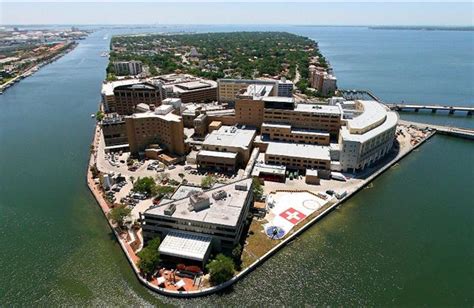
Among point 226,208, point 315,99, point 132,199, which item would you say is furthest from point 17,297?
point 315,99

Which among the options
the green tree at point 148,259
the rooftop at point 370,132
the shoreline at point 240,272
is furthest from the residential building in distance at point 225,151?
the green tree at point 148,259

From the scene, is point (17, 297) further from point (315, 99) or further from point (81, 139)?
point (315, 99)

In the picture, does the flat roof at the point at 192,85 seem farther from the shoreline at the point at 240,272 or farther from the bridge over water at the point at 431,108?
the bridge over water at the point at 431,108

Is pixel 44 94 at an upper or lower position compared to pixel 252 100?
lower

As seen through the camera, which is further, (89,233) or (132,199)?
(132,199)

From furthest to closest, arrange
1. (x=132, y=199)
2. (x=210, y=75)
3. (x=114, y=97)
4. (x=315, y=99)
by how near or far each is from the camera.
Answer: (x=210, y=75)
(x=315, y=99)
(x=114, y=97)
(x=132, y=199)

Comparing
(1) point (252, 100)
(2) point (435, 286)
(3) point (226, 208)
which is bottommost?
(2) point (435, 286)

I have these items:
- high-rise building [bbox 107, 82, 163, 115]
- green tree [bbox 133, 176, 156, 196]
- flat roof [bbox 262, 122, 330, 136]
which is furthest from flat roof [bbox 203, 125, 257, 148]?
high-rise building [bbox 107, 82, 163, 115]

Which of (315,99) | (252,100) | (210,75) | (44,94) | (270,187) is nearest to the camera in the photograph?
(270,187)
